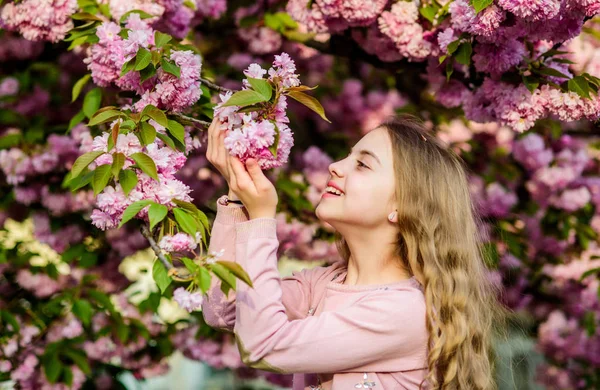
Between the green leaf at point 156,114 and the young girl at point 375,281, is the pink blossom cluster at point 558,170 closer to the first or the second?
the young girl at point 375,281

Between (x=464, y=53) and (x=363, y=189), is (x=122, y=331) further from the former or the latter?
(x=464, y=53)

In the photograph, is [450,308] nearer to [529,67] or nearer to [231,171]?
[231,171]

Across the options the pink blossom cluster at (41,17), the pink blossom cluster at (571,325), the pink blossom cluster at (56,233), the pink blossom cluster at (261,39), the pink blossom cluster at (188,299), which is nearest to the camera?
the pink blossom cluster at (188,299)

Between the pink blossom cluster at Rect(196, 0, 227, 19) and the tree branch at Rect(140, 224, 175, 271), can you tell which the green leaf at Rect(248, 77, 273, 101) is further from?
the pink blossom cluster at Rect(196, 0, 227, 19)

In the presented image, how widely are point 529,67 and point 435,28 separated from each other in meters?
0.38

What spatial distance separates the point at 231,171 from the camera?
193cm

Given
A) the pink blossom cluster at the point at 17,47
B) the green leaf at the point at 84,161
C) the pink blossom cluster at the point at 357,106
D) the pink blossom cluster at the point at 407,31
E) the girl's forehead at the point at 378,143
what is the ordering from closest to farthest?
the green leaf at the point at 84,161, the girl's forehead at the point at 378,143, the pink blossom cluster at the point at 407,31, the pink blossom cluster at the point at 17,47, the pink blossom cluster at the point at 357,106

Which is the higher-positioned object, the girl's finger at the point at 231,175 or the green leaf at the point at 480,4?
the green leaf at the point at 480,4

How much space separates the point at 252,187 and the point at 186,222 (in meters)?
0.22

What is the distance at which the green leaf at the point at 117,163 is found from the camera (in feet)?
6.14

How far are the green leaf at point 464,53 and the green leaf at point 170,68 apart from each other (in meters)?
0.92

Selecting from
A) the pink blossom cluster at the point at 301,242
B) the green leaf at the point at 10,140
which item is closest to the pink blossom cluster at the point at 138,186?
the green leaf at the point at 10,140

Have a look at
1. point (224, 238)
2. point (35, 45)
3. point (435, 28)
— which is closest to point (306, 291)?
point (224, 238)

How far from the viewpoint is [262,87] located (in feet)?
6.06
